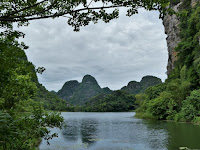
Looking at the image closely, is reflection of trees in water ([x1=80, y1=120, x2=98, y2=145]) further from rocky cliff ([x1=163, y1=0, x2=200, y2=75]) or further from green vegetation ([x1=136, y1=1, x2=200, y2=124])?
rocky cliff ([x1=163, y1=0, x2=200, y2=75])

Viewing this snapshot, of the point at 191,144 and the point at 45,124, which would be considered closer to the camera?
the point at 45,124

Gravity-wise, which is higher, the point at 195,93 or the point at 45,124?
the point at 195,93

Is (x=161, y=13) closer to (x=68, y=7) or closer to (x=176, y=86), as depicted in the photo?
(x=68, y=7)

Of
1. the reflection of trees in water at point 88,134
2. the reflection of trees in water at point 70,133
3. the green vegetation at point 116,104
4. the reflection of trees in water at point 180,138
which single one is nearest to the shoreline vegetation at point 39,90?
the reflection of trees in water at point 70,133

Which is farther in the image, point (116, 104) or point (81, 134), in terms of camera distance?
point (116, 104)

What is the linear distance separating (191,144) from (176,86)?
25477 millimetres

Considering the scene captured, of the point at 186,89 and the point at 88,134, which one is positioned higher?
the point at 186,89

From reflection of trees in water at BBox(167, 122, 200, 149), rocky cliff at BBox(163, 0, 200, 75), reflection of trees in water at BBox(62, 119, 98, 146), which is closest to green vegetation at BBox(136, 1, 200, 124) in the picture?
reflection of trees in water at BBox(167, 122, 200, 149)

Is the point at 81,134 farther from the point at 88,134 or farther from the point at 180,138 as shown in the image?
the point at 180,138

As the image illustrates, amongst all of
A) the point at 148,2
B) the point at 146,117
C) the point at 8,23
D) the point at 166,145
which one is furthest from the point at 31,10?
the point at 146,117

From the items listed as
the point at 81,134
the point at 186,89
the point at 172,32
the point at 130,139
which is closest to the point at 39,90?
the point at 81,134

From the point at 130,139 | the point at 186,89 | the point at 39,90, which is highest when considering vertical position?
the point at 186,89

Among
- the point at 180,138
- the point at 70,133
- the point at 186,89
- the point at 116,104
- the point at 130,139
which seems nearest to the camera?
the point at 180,138

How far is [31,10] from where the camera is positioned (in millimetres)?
4902
